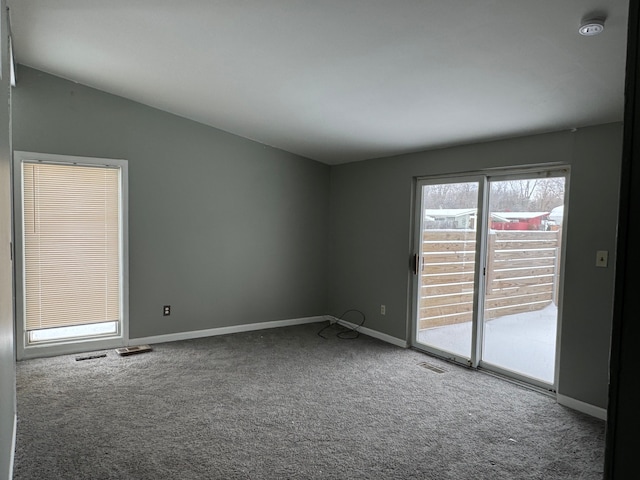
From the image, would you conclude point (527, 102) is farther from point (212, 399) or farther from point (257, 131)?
point (212, 399)

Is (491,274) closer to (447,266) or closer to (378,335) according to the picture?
(447,266)

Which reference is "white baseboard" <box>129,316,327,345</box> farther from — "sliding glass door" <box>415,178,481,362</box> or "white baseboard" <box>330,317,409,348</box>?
"sliding glass door" <box>415,178,481,362</box>

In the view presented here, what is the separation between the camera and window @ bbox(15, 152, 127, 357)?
4043 mm

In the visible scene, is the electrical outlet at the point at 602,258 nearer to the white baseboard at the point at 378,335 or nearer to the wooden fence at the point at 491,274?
the wooden fence at the point at 491,274

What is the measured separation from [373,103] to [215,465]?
2.80 meters

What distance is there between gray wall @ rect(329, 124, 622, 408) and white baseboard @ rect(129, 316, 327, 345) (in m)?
0.50

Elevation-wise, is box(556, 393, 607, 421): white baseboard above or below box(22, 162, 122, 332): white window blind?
below

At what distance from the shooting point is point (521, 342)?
3.77 m

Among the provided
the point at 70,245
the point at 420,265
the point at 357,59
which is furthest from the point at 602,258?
the point at 70,245

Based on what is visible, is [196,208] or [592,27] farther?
[196,208]

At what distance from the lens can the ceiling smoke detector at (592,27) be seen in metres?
1.98

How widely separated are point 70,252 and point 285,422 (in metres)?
2.87

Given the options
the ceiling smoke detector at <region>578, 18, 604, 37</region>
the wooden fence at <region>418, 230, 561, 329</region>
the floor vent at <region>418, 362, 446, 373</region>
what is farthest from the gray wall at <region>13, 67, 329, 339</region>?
the ceiling smoke detector at <region>578, 18, 604, 37</region>

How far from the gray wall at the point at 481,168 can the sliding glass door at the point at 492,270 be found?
0.18 m
